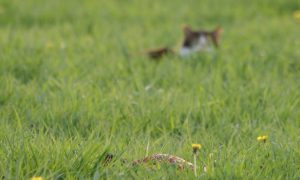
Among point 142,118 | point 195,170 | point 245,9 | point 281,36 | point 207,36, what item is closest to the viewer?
point 195,170

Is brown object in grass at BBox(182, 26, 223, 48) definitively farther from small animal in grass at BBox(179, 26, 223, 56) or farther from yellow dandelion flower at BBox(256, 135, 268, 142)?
yellow dandelion flower at BBox(256, 135, 268, 142)

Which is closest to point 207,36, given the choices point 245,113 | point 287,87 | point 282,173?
point 287,87

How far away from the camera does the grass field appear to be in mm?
2453

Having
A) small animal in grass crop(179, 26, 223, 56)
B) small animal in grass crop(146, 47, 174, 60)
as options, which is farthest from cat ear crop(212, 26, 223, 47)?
small animal in grass crop(146, 47, 174, 60)

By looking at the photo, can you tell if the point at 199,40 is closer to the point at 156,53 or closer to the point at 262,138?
the point at 156,53

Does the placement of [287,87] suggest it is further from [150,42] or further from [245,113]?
[150,42]

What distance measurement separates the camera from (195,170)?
7.72 feet

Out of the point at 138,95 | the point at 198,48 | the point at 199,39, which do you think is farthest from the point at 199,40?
the point at 138,95

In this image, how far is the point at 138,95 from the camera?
3.66 metres

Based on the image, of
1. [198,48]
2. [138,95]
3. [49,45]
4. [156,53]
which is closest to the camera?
[138,95]

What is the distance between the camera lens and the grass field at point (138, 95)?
8.05 ft

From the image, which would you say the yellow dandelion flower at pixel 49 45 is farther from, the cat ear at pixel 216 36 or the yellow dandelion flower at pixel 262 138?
the yellow dandelion flower at pixel 262 138

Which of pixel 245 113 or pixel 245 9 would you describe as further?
pixel 245 9

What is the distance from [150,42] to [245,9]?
1.93 m
